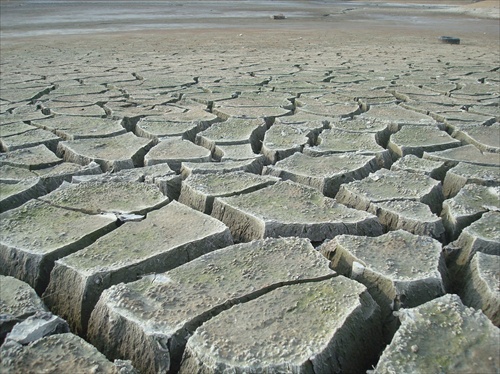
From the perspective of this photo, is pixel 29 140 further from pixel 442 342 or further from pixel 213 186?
pixel 442 342

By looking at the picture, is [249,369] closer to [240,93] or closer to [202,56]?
[240,93]

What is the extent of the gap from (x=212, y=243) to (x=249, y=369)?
1.58ft

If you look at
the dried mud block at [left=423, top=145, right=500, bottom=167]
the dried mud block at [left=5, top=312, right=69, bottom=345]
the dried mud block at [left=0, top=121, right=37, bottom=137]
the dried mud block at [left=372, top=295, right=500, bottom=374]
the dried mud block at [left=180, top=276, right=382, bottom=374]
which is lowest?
the dried mud block at [left=0, top=121, right=37, bottom=137]

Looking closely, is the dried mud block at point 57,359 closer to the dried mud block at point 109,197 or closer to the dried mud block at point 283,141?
the dried mud block at point 109,197

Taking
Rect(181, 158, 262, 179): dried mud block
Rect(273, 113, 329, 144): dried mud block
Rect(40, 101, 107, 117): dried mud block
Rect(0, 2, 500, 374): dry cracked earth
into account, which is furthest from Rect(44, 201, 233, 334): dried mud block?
Rect(40, 101, 107, 117): dried mud block

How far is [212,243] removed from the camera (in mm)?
1337

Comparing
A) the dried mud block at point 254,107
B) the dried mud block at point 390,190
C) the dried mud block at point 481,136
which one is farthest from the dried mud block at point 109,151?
the dried mud block at point 481,136

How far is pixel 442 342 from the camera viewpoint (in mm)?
982

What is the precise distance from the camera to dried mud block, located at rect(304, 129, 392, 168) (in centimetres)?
212

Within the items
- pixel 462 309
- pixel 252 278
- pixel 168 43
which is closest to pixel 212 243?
pixel 252 278

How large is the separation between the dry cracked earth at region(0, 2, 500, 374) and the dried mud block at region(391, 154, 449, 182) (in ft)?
0.04

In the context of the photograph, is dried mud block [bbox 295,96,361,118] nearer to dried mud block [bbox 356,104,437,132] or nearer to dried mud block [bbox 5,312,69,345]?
dried mud block [bbox 356,104,437,132]

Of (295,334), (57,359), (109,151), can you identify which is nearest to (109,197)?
(109,151)

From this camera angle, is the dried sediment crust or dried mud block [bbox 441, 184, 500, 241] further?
dried mud block [bbox 441, 184, 500, 241]
